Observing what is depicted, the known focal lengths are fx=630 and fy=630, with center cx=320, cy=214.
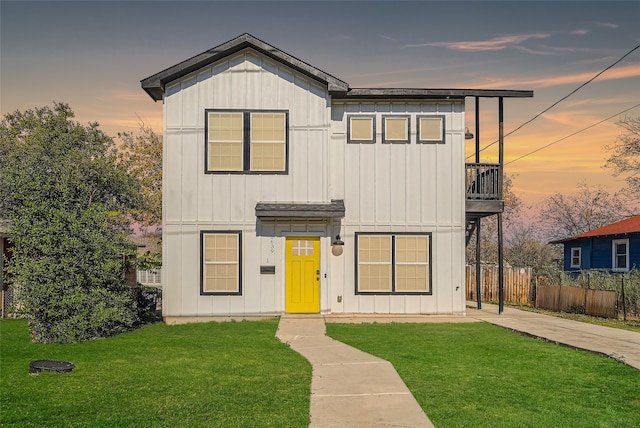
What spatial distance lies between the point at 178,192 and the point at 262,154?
2564 millimetres

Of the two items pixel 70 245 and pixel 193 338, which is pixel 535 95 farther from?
pixel 70 245

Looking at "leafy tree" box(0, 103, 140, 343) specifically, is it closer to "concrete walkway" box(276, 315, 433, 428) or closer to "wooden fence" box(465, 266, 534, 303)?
"concrete walkway" box(276, 315, 433, 428)

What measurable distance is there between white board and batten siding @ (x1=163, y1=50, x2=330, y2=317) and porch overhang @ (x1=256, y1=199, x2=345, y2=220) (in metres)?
0.34

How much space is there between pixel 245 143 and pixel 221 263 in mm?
3420

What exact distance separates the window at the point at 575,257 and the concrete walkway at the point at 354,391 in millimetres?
Result: 27672

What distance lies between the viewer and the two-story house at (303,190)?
17500mm

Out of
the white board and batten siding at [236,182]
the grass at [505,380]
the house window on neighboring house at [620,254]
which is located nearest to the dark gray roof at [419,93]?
the white board and batten siding at [236,182]

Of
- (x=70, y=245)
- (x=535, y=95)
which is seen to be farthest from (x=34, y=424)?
(x=535, y=95)

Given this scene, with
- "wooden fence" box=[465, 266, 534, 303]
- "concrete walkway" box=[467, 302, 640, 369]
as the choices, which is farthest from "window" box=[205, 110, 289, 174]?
"wooden fence" box=[465, 266, 534, 303]

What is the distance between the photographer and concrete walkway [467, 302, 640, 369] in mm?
12342

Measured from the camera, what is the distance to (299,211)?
55.5 feet

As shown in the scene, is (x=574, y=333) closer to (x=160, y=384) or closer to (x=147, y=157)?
(x=160, y=384)

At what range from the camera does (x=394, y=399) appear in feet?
28.1

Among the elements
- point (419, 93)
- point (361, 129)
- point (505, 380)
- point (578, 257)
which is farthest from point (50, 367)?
point (578, 257)
